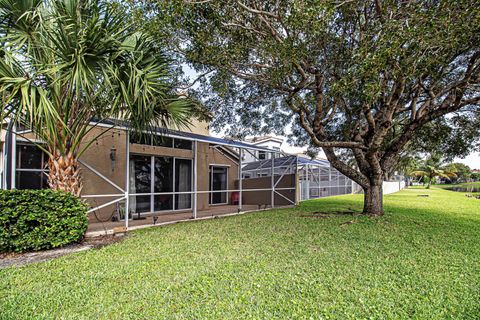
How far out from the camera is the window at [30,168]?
775 cm

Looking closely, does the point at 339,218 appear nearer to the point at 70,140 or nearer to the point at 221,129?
the point at 221,129

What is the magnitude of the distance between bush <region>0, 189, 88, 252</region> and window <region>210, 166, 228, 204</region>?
837 centimetres

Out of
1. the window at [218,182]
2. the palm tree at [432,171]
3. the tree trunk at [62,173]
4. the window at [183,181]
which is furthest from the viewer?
the palm tree at [432,171]

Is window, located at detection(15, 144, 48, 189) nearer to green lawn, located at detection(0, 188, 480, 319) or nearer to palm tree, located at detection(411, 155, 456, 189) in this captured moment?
green lawn, located at detection(0, 188, 480, 319)

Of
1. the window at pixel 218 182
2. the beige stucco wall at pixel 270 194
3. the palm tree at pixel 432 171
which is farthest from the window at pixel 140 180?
the palm tree at pixel 432 171

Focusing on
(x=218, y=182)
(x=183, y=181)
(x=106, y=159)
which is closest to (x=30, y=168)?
(x=106, y=159)

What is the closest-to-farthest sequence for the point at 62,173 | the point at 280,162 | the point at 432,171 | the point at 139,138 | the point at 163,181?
1. the point at 62,173
2. the point at 139,138
3. the point at 163,181
4. the point at 280,162
5. the point at 432,171

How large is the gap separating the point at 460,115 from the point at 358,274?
9438mm

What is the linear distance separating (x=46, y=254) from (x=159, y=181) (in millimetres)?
5727

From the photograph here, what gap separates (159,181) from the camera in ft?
35.6

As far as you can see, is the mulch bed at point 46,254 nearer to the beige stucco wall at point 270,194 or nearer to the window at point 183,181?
the window at point 183,181

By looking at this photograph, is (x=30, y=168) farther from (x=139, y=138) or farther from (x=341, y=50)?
(x=341, y=50)

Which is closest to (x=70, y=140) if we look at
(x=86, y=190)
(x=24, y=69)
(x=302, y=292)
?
(x=24, y=69)

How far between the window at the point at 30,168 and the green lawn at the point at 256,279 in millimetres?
4019
